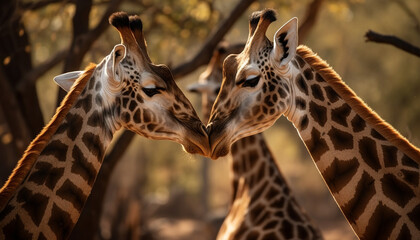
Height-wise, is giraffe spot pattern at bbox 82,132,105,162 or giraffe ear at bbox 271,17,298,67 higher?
giraffe ear at bbox 271,17,298,67

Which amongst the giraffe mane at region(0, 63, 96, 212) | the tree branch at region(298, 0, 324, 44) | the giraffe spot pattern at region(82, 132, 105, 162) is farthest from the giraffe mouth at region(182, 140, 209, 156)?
the tree branch at region(298, 0, 324, 44)

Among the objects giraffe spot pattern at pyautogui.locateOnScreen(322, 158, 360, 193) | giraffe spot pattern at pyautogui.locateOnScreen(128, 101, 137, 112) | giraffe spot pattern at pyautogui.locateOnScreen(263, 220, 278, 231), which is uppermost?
giraffe spot pattern at pyautogui.locateOnScreen(128, 101, 137, 112)

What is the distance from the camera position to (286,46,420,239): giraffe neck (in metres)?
4.18

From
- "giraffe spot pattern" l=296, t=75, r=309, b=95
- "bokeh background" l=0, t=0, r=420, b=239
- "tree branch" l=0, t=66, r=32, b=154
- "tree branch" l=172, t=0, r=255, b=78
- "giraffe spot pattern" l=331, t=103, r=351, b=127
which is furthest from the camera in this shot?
"tree branch" l=172, t=0, r=255, b=78

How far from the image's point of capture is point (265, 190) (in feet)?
20.1

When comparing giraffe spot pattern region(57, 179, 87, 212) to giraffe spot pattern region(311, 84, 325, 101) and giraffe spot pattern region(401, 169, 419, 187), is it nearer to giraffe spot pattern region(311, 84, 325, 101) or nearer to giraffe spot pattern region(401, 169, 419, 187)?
giraffe spot pattern region(311, 84, 325, 101)

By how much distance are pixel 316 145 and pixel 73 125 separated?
5.53 feet

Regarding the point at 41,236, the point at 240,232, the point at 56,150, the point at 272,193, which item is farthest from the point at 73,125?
the point at 272,193

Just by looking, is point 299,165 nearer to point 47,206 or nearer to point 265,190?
point 265,190

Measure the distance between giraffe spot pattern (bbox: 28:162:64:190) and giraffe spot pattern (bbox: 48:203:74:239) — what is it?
0.15 meters

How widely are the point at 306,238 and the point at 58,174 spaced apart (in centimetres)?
238

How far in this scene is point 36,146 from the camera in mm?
4227

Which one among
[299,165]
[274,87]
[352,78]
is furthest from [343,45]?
[274,87]

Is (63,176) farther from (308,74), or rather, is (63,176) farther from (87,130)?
(308,74)
